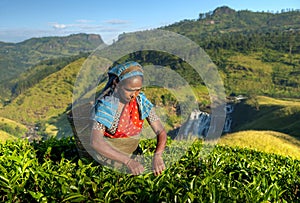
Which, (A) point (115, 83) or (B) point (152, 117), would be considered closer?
(A) point (115, 83)

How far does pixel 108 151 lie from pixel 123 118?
26.9 inches

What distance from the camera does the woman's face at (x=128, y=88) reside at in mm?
4031

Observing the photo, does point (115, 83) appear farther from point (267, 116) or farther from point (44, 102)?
point (44, 102)

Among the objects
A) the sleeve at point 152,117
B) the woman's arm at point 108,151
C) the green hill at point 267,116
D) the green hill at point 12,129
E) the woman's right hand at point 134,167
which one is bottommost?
the green hill at point 12,129

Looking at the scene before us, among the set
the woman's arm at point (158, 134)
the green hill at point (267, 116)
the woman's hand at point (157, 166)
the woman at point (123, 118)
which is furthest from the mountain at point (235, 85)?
the woman's hand at point (157, 166)

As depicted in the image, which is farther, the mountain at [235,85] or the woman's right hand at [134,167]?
the mountain at [235,85]

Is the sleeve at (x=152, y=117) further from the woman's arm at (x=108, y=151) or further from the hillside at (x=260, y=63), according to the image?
the hillside at (x=260, y=63)

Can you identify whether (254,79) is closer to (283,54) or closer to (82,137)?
(283,54)

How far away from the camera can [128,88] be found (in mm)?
4062

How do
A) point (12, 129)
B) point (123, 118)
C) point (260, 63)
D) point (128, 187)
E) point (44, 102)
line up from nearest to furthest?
point (128, 187)
point (123, 118)
point (260, 63)
point (12, 129)
point (44, 102)

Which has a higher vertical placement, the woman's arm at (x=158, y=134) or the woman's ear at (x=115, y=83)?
the woman's ear at (x=115, y=83)

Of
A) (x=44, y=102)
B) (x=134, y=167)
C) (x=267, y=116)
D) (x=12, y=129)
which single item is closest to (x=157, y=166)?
(x=134, y=167)

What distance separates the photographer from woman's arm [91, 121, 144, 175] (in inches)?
145

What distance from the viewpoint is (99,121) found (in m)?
3.94
